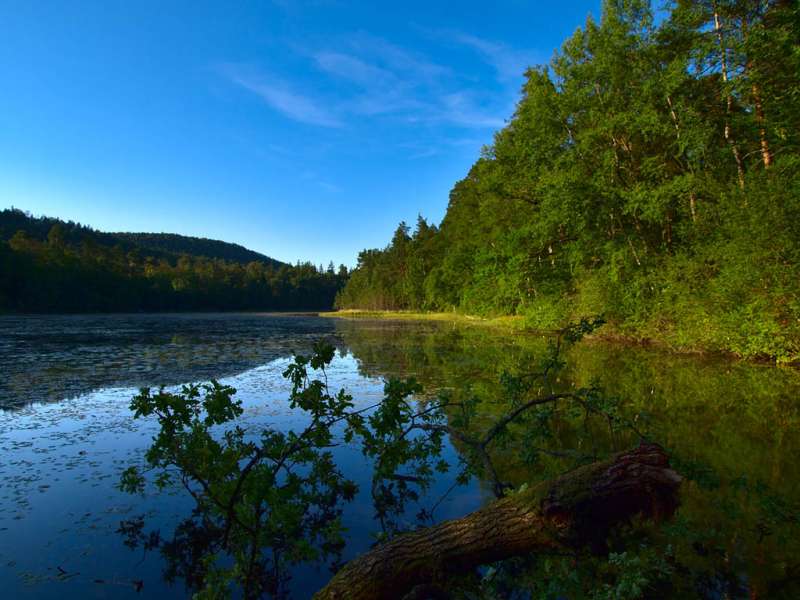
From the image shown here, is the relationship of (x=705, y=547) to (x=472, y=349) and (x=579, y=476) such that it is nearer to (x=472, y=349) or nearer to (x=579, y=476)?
(x=579, y=476)

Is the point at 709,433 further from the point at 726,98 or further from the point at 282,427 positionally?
the point at 726,98

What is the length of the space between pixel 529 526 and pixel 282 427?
7.15m

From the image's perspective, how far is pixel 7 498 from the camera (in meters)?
5.75

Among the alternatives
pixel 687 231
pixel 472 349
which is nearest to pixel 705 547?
pixel 472 349

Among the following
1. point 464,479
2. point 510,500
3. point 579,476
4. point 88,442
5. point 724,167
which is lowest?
point 88,442

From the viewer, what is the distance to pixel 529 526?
2809 mm

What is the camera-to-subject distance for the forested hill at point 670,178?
15.4 m

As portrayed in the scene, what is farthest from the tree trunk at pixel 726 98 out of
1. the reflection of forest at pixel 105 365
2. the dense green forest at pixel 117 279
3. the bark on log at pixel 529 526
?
the dense green forest at pixel 117 279

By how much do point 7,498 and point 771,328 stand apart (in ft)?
66.8

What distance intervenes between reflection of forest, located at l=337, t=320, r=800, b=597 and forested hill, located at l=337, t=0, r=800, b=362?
2494 mm

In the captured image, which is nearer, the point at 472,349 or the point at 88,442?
the point at 88,442

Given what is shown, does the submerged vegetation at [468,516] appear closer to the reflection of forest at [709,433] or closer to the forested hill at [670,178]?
the reflection of forest at [709,433]

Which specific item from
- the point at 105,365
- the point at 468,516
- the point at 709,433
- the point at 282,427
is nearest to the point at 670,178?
the point at 709,433

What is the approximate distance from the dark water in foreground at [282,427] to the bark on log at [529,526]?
136 centimetres
